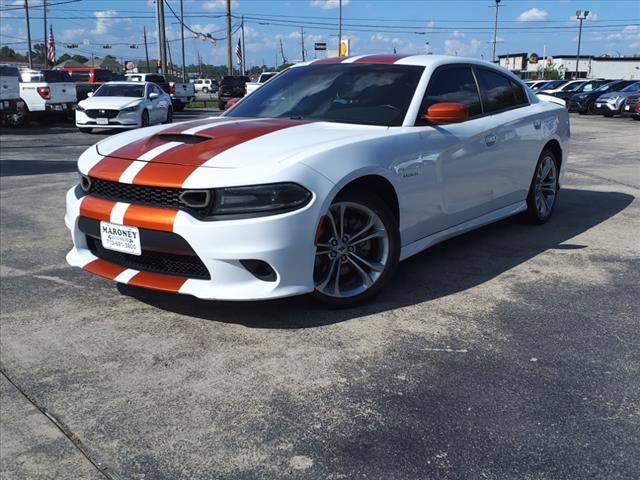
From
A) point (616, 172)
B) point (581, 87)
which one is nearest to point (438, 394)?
point (616, 172)

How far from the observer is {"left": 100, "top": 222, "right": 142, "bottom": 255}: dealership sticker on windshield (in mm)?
3484

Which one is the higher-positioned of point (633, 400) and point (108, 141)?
point (108, 141)

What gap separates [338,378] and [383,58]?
8.96 feet

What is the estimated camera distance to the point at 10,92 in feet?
60.5

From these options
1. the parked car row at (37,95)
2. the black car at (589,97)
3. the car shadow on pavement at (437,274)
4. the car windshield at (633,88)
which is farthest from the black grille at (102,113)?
the car windshield at (633,88)

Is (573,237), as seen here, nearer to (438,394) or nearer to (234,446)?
(438,394)

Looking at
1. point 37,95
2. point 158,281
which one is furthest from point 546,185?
point 37,95

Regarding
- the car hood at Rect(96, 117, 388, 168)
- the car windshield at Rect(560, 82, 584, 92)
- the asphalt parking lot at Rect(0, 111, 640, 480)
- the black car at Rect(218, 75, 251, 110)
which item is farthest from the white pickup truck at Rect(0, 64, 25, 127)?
the car windshield at Rect(560, 82, 584, 92)

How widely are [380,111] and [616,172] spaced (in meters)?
7.10

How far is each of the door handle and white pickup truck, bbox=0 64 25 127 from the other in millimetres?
16807

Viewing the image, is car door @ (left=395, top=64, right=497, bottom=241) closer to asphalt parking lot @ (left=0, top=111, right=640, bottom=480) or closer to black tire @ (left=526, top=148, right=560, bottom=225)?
asphalt parking lot @ (left=0, top=111, right=640, bottom=480)

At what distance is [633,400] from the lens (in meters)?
2.82

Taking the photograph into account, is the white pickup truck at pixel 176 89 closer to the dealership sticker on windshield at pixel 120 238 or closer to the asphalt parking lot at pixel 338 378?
the asphalt parking lot at pixel 338 378

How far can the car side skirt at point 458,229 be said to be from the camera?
420 cm
